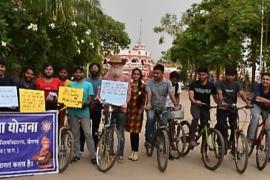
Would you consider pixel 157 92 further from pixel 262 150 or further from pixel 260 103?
pixel 262 150

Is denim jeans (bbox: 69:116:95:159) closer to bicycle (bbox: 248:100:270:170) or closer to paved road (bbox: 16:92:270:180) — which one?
paved road (bbox: 16:92:270:180)

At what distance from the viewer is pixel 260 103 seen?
899cm

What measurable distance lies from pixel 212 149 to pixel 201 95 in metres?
0.97

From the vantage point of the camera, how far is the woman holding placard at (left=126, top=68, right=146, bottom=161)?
8875 mm

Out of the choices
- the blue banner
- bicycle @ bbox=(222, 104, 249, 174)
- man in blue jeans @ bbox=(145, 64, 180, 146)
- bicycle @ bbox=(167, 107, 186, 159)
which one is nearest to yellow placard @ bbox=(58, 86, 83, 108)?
the blue banner

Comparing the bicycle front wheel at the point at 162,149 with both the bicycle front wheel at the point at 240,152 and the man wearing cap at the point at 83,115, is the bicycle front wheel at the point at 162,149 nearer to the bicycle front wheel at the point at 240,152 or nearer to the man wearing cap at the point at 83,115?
the man wearing cap at the point at 83,115

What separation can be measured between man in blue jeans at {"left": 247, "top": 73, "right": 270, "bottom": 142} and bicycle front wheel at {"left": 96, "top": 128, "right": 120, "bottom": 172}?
2465mm

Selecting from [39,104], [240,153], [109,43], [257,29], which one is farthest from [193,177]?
[109,43]

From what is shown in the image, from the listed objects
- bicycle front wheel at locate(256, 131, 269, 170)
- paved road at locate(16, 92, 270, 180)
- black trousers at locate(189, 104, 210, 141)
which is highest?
black trousers at locate(189, 104, 210, 141)

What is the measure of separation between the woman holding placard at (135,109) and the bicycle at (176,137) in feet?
2.33

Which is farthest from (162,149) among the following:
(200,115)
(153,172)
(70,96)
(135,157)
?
(70,96)

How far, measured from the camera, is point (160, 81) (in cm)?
897

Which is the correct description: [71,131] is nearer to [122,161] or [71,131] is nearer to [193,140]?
[122,161]

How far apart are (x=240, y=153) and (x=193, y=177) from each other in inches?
37.2
